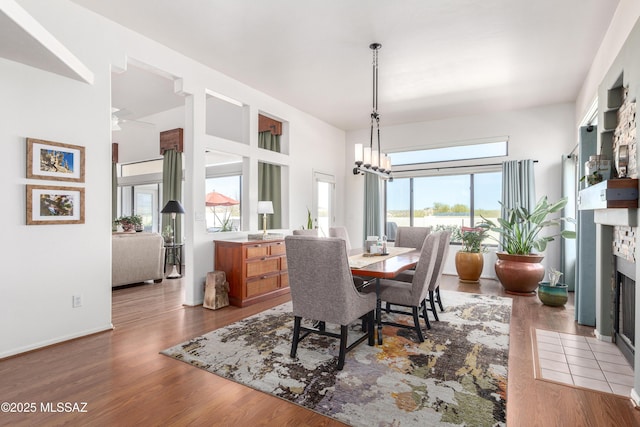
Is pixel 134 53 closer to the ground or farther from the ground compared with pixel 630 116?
farther from the ground

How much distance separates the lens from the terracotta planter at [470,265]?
543 centimetres

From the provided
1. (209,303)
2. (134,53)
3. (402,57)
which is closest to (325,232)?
(209,303)

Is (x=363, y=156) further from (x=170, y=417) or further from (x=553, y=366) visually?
(x=170, y=417)

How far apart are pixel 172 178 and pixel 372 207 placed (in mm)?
4353

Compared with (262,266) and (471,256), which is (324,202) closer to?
(262,266)

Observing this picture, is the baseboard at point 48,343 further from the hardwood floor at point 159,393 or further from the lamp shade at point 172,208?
the lamp shade at point 172,208

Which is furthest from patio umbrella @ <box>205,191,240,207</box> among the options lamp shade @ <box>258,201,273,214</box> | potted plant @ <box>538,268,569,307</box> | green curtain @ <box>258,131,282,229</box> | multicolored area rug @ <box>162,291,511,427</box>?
potted plant @ <box>538,268,569,307</box>

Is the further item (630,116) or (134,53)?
(134,53)

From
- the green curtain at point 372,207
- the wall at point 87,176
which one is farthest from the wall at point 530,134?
the wall at point 87,176

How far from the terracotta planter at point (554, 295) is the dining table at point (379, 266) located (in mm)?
2016

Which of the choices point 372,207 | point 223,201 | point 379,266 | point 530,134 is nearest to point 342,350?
point 379,266

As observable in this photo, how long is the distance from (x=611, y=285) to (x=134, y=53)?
5125mm

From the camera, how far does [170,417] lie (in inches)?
72.6

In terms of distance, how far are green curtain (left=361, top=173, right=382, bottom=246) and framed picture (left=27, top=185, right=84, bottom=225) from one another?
16.8 feet
